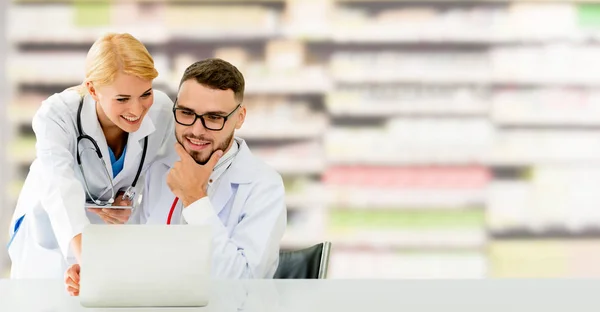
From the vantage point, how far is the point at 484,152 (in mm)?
4383

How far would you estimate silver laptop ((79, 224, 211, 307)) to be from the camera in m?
1.35

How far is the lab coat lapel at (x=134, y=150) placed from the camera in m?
2.01

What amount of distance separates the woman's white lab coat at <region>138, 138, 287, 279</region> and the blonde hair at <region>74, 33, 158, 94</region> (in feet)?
1.18

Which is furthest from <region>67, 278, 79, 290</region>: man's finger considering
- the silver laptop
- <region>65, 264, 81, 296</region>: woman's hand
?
the silver laptop

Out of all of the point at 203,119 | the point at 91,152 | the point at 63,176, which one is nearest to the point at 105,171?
the point at 91,152

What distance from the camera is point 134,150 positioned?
2.04 m

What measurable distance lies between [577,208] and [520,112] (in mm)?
670

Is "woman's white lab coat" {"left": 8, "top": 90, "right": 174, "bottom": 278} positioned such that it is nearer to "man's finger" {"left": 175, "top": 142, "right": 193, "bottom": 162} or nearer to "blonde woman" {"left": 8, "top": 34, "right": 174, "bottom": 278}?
"blonde woman" {"left": 8, "top": 34, "right": 174, "bottom": 278}

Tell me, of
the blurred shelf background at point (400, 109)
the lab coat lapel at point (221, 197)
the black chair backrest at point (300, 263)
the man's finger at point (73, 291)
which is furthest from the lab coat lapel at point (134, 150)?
the blurred shelf background at point (400, 109)

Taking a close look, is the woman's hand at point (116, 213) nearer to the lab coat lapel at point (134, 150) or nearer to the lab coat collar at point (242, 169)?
the lab coat lapel at point (134, 150)

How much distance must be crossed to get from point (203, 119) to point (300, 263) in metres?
0.51

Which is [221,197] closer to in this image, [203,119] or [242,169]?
[242,169]

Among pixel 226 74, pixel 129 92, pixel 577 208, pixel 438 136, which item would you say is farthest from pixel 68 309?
pixel 577 208

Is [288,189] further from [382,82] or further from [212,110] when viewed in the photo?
[212,110]
